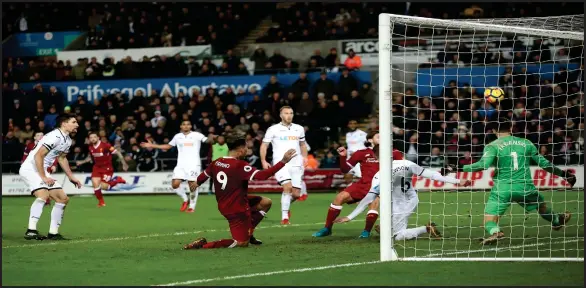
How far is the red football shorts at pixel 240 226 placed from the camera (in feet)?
41.3

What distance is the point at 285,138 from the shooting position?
1806cm

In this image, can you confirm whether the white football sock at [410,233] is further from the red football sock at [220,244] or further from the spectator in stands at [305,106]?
the spectator in stands at [305,106]

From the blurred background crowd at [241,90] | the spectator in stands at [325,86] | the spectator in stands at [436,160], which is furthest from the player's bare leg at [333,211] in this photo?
the spectator in stands at [325,86]

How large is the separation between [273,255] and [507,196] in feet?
11.4

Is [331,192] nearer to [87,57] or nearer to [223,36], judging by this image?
[223,36]

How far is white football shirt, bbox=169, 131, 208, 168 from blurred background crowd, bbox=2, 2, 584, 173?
451cm

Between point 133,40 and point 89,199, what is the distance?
857 cm

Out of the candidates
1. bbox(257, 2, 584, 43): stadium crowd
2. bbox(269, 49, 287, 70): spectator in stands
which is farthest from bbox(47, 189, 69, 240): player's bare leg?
bbox(257, 2, 584, 43): stadium crowd

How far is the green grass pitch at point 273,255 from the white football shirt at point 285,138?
1167 mm

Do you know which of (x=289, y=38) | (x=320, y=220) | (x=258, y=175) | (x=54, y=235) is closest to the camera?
(x=258, y=175)

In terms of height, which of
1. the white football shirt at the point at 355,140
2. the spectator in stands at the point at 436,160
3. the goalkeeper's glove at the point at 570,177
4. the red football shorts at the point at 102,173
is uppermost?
the goalkeeper's glove at the point at 570,177

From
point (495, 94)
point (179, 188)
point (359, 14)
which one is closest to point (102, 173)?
point (179, 188)

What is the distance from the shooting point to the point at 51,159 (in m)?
15.1

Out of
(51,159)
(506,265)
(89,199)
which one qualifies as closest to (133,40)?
(89,199)
